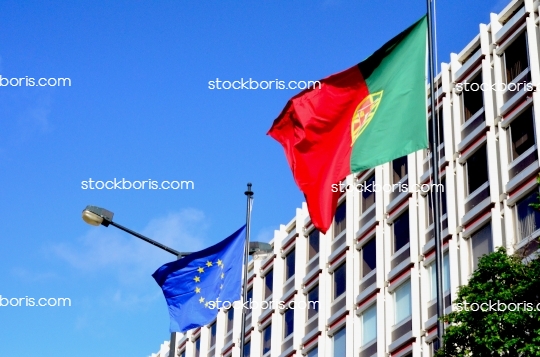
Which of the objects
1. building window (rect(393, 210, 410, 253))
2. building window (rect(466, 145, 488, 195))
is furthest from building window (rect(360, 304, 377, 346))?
building window (rect(466, 145, 488, 195))

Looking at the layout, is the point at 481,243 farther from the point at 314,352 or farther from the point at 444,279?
the point at 314,352

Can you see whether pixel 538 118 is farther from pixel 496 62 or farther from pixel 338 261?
pixel 338 261

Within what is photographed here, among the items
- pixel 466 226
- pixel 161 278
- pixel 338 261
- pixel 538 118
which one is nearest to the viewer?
pixel 161 278

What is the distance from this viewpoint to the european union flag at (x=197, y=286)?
78.5 ft

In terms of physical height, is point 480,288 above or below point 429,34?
below

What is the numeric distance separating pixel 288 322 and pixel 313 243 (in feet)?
12.0

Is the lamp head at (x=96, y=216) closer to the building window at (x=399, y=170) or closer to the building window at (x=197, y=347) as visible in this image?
the building window at (x=399, y=170)

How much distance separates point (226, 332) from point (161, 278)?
89.0 ft

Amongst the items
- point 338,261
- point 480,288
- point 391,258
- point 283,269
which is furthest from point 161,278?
point 283,269

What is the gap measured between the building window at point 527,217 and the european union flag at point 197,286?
9.91 meters

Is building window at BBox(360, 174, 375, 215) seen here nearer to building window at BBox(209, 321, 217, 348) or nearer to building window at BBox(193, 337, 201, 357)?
building window at BBox(209, 321, 217, 348)

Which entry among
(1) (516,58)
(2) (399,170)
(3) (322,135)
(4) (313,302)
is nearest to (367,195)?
(2) (399,170)

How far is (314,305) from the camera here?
138 feet

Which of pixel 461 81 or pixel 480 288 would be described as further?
pixel 461 81
